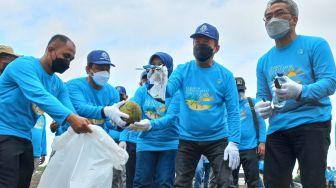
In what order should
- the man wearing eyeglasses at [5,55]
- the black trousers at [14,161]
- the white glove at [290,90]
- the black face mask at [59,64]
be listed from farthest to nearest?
1. the man wearing eyeglasses at [5,55]
2. the black face mask at [59,64]
3. the black trousers at [14,161]
4. the white glove at [290,90]

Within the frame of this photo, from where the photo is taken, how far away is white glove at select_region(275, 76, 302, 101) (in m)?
3.59

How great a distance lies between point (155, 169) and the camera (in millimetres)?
5934

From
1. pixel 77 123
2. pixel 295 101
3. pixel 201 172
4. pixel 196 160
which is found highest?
pixel 295 101

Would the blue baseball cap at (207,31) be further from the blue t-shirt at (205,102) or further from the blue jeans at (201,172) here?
the blue jeans at (201,172)

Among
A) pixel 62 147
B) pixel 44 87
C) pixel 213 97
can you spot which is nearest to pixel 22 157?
pixel 62 147

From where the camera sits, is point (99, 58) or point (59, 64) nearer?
point (59, 64)

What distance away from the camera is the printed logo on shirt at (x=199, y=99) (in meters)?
5.31

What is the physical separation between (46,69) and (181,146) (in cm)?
174

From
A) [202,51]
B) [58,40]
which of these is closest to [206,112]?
[202,51]

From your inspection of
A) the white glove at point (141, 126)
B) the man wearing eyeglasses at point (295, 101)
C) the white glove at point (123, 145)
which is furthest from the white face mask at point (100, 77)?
the man wearing eyeglasses at point (295, 101)

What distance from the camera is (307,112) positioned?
12.6 ft

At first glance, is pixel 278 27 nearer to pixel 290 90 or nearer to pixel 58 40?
pixel 290 90

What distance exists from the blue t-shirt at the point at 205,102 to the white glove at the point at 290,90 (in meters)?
1.64

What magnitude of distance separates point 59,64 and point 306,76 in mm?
2269
